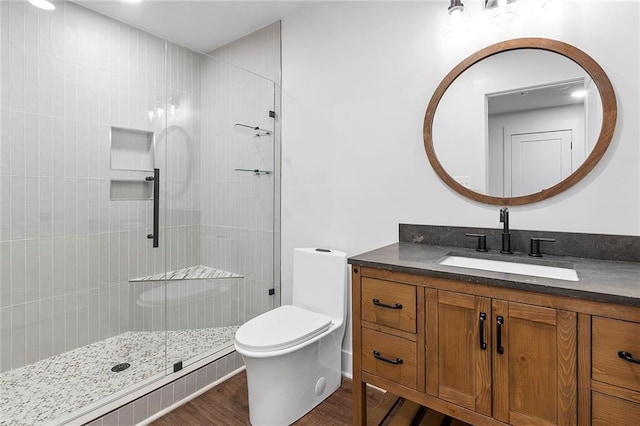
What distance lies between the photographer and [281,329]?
1702 millimetres

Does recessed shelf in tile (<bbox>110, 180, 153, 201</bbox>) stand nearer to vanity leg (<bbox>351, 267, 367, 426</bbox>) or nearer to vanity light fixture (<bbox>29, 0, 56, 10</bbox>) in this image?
vanity light fixture (<bbox>29, 0, 56, 10</bbox>)

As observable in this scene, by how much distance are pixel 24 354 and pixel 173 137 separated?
1610 mm

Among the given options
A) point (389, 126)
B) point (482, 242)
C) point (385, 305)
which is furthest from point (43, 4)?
point (482, 242)

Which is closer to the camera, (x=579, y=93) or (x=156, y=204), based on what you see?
(x=579, y=93)

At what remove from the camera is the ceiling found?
2.24 meters

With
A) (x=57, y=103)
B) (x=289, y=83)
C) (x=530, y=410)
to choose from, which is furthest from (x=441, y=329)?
(x=57, y=103)

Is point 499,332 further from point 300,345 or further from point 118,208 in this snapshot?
point 118,208

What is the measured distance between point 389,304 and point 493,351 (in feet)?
1.30

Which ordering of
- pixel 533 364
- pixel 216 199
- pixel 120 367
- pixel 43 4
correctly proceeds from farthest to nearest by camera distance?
pixel 216 199, pixel 120 367, pixel 43 4, pixel 533 364

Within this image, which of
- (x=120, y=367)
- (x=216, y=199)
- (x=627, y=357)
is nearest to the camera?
(x=627, y=357)

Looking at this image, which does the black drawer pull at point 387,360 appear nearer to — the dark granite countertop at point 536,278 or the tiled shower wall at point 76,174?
the dark granite countertop at point 536,278

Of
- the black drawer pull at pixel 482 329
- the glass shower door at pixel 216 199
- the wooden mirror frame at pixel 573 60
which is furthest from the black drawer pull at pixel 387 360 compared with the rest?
the glass shower door at pixel 216 199

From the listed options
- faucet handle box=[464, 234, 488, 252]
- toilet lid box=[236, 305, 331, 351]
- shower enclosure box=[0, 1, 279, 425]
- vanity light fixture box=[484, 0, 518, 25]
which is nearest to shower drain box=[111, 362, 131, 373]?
shower enclosure box=[0, 1, 279, 425]

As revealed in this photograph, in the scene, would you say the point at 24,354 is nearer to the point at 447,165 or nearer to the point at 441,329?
the point at 441,329
